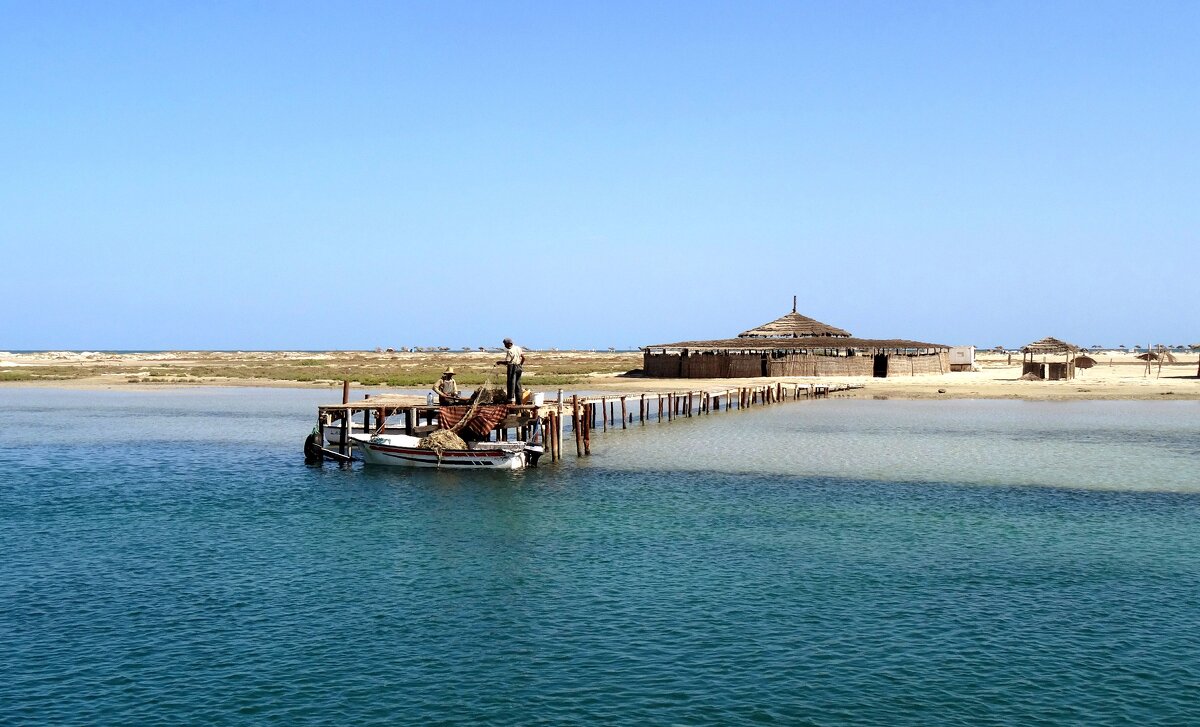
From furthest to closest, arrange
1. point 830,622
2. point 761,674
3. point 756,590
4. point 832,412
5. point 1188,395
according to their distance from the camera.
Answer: point 1188,395 → point 832,412 → point 756,590 → point 830,622 → point 761,674

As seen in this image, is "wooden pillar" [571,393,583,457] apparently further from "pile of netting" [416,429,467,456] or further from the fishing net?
"pile of netting" [416,429,467,456]

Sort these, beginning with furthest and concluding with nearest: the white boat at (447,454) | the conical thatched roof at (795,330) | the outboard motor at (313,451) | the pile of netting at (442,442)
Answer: the conical thatched roof at (795,330) < the outboard motor at (313,451) < the pile of netting at (442,442) < the white boat at (447,454)

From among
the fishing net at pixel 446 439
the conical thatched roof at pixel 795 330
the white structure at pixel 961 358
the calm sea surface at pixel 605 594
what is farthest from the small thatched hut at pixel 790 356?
the fishing net at pixel 446 439

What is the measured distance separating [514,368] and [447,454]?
3.47 m

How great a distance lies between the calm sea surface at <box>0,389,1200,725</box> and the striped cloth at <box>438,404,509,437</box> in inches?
96.5

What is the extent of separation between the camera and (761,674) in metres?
12.3

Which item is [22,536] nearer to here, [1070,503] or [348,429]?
[348,429]

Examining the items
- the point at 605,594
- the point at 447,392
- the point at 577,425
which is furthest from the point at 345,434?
the point at 605,594

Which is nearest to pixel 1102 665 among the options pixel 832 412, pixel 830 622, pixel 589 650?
pixel 830 622

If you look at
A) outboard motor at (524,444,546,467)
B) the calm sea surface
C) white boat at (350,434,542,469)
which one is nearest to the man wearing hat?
white boat at (350,434,542,469)

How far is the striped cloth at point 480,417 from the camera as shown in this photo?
104 feet

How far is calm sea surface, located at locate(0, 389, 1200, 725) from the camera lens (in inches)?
459

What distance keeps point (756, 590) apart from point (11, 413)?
49745mm

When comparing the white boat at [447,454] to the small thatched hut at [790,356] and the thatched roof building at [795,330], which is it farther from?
the thatched roof building at [795,330]
